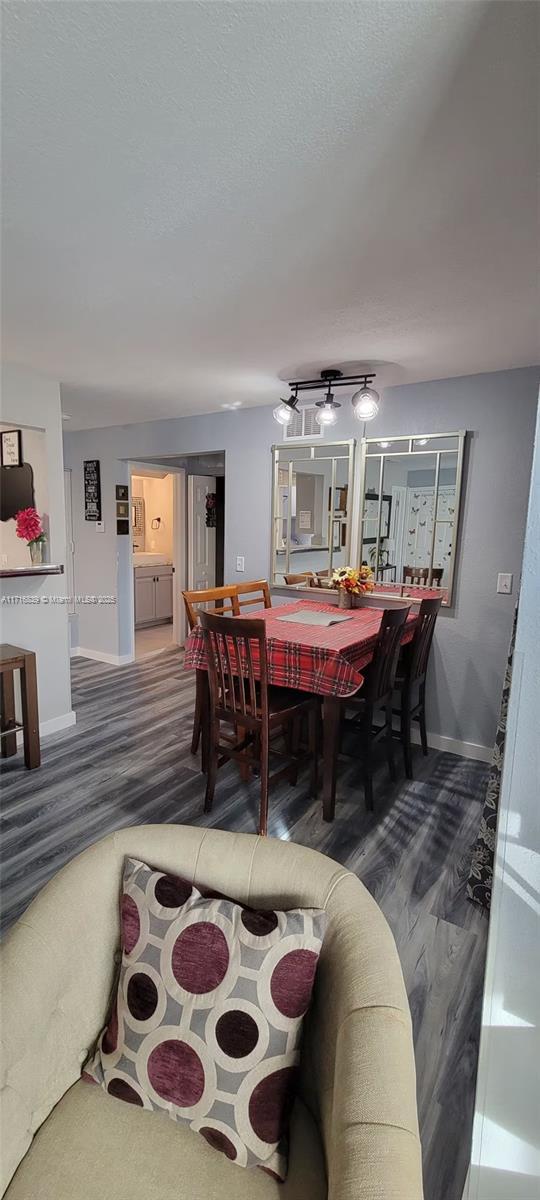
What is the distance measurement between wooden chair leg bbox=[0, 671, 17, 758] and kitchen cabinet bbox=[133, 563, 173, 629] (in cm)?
317

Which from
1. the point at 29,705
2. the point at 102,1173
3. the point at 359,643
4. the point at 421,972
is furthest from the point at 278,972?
the point at 29,705

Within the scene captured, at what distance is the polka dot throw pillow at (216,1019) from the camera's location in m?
0.86

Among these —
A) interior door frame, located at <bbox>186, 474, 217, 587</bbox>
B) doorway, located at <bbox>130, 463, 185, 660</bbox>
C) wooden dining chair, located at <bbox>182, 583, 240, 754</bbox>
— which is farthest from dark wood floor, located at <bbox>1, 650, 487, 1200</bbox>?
doorway, located at <bbox>130, 463, 185, 660</bbox>

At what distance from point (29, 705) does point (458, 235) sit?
3.00 m

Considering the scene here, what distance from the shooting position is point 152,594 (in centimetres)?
674

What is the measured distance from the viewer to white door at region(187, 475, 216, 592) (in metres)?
5.59

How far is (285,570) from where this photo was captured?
4027 mm

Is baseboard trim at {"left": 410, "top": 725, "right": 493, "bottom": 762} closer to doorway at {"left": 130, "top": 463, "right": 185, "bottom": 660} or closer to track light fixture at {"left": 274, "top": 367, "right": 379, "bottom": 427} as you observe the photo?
track light fixture at {"left": 274, "top": 367, "right": 379, "bottom": 427}

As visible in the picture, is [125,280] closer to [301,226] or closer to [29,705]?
[301,226]

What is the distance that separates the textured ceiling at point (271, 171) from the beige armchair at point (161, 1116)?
1531 mm

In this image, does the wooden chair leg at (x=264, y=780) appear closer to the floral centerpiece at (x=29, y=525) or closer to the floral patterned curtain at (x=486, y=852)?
the floral patterned curtain at (x=486, y=852)

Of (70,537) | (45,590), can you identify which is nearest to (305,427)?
(45,590)

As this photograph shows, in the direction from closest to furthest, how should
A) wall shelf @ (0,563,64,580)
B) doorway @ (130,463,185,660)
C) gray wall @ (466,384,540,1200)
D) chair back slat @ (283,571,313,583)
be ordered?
gray wall @ (466,384,540,1200) < wall shelf @ (0,563,64,580) < chair back slat @ (283,571,313,583) < doorway @ (130,463,185,660)

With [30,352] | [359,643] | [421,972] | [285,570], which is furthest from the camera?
[285,570]
